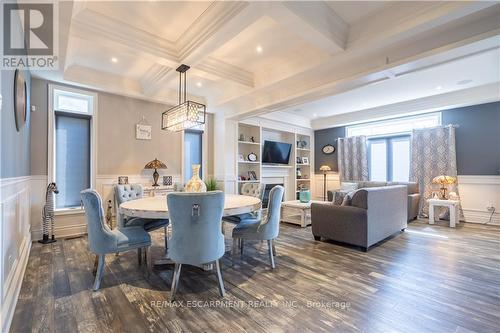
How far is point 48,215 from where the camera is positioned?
3564 millimetres

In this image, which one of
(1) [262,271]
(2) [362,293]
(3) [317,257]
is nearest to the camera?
(2) [362,293]

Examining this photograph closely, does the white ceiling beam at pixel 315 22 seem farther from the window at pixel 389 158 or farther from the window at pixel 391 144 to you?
the window at pixel 389 158

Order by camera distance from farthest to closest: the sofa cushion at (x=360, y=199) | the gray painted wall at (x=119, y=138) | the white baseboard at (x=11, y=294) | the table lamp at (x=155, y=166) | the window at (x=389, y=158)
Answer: the window at (x=389, y=158)
the table lamp at (x=155, y=166)
the gray painted wall at (x=119, y=138)
the sofa cushion at (x=360, y=199)
the white baseboard at (x=11, y=294)

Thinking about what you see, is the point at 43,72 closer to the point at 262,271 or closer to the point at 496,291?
the point at 262,271

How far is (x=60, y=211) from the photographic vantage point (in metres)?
3.83

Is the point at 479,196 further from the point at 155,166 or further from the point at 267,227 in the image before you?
the point at 155,166

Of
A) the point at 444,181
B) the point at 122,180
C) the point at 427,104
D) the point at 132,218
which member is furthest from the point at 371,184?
the point at 122,180

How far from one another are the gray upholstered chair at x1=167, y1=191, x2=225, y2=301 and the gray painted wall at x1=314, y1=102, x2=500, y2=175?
581cm

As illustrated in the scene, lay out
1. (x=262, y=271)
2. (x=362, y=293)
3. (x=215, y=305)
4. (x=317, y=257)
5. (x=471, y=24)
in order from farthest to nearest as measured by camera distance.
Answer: (x=317, y=257), (x=262, y=271), (x=471, y=24), (x=362, y=293), (x=215, y=305)

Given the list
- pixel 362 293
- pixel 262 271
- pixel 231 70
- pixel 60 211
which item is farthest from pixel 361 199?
pixel 60 211

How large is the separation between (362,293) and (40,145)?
4.84m

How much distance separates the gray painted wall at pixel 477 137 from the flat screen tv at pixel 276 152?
377 centimetres

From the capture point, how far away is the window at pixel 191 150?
5.35 m

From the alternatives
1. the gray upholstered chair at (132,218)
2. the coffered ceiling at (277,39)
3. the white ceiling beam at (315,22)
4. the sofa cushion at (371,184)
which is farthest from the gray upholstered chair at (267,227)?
the sofa cushion at (371,184)
